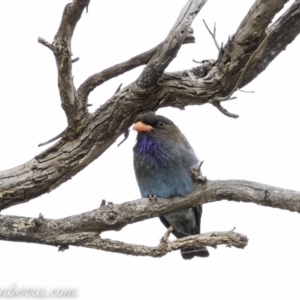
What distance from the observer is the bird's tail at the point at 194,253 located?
4285 millimetres

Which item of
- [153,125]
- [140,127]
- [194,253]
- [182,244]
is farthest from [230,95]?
[194,253]

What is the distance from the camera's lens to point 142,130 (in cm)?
387

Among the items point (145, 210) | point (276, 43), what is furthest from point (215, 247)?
point (276, 43)

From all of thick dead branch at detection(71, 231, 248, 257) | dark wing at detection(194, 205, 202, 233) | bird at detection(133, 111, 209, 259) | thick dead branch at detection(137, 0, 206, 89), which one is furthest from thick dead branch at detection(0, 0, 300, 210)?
dark wing at detection(194, 205, 202, 233)

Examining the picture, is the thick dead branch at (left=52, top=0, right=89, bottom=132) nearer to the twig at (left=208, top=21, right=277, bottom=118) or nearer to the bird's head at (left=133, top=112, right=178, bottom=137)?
the bird's head at (left=133, top=112, right=178, bottom=137)

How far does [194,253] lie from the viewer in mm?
4320

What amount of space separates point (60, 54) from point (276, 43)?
116 cm

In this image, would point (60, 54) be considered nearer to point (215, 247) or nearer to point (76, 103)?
point (76, 103)

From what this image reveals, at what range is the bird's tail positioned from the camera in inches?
169

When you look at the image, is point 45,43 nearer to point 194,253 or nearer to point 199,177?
point 199,177

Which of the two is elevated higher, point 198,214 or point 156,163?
point 156,163

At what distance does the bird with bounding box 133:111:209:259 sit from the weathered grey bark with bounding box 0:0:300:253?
9.1 inches

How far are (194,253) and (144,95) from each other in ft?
4.03

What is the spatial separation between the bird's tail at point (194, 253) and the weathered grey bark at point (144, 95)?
0.75 meters
